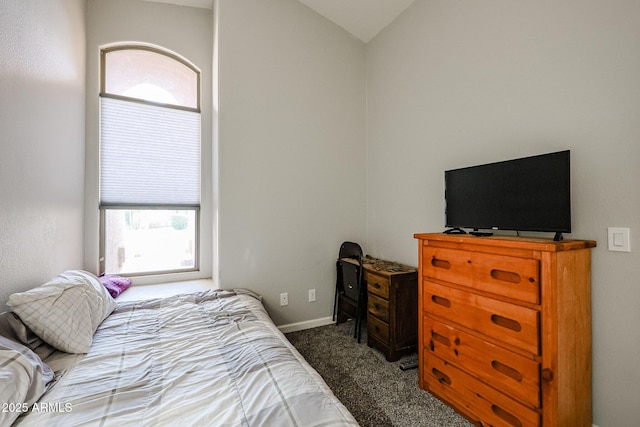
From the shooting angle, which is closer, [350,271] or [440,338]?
[440,338]

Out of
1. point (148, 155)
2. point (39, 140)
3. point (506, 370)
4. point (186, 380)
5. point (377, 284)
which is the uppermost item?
point (148, 155)

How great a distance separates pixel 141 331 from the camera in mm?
1648

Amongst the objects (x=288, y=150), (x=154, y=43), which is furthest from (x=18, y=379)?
(x=154, y=43)

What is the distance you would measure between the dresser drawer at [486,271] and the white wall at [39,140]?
240cm

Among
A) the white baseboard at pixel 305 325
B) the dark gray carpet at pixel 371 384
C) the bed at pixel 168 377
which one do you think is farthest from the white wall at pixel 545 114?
the bed at pixel 168 377

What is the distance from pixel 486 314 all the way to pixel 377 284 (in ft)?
3.13

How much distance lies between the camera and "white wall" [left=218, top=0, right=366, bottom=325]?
2.59 m

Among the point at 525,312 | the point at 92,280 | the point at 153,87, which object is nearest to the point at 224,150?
the point at 153,87

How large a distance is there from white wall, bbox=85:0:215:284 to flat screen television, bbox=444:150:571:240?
7.72 feet

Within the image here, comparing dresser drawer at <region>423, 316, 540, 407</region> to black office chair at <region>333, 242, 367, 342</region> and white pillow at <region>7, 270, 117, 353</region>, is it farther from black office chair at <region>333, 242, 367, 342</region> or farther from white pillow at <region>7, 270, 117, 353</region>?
white pillow at <region>7, 270, 117, 353</region>

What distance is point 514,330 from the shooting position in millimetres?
1410

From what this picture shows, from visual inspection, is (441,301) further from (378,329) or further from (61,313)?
(61,313)

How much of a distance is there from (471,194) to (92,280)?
8.53 ft

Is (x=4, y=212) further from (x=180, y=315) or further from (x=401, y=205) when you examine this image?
(x=401, y=205)
